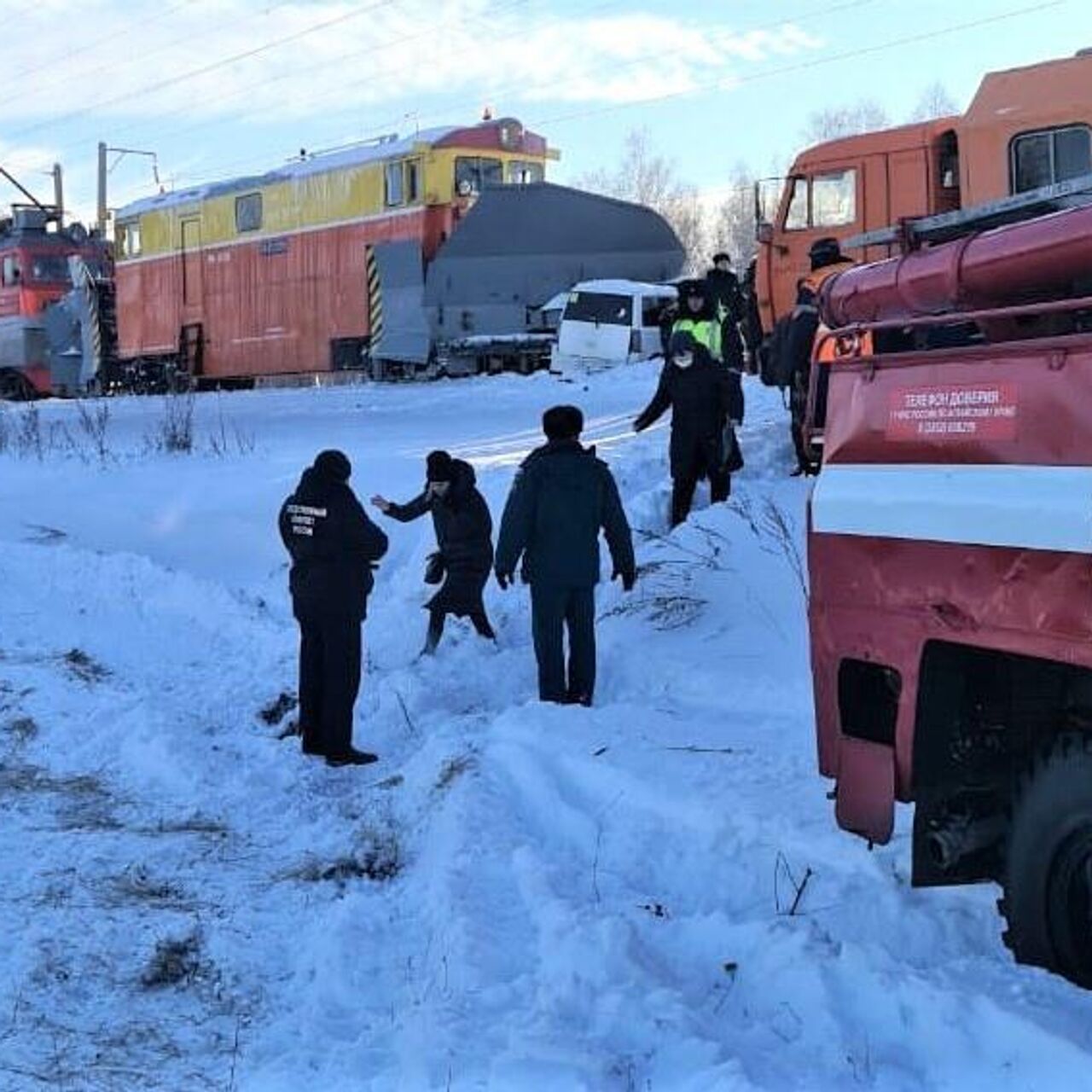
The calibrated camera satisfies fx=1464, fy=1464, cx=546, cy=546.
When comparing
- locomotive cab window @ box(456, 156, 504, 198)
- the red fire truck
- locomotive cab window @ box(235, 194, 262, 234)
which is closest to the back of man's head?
the red fire truck

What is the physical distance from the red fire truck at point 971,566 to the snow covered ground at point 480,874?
38 cm

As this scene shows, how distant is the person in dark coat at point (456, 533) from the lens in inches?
348

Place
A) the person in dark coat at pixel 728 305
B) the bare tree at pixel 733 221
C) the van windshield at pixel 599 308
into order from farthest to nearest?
the bare tree at pixel 733 221
the van windshield at pixel 599 308
the person in dark coat at pixel 728 305

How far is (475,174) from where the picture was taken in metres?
26.2

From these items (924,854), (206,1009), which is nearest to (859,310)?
(924,854)

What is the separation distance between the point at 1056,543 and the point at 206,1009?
2.79m

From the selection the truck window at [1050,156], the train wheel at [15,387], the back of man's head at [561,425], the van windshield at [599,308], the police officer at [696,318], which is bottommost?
the back of man's head at [561,425]

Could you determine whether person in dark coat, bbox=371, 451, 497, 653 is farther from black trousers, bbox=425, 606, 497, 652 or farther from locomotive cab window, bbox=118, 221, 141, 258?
locomotive cab window, bbox=118, 221, 141, 258

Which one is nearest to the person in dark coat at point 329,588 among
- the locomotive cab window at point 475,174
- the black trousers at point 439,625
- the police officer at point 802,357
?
the black trousers at point 439,625

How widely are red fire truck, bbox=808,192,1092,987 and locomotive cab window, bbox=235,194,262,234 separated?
25.9 metres

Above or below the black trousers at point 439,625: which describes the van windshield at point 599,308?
above

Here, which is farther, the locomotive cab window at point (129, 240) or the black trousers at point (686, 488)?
the locomotive cab window at point (129, 240)

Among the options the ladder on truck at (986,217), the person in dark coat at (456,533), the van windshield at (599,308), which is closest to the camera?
the ladder on truck at (986,217)

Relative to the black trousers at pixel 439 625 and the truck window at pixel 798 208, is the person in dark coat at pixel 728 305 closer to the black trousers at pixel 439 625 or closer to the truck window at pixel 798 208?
the truck window at pixel 798 208
